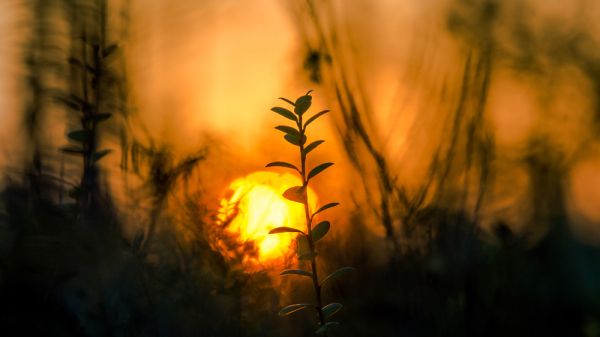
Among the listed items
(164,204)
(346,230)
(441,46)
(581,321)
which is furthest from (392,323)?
(441,46)

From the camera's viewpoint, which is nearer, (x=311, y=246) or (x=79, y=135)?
(x=311, y=246)

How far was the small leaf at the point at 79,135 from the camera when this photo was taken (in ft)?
4.17

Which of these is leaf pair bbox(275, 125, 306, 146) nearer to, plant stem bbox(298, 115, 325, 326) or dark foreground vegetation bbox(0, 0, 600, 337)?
plant stem bbox(298, 115, 325, 326)

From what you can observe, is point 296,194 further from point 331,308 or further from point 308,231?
point 331,308

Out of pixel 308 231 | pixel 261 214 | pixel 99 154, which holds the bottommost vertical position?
pixel 308 231

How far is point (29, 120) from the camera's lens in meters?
1.48

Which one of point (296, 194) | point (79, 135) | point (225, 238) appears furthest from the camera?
point (225, 238)

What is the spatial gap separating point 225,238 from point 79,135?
40 cm

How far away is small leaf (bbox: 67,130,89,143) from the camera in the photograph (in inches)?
50.1

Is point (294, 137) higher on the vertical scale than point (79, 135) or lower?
lower

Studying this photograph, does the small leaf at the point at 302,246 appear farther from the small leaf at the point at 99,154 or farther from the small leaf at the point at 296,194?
the small leaf at the point at 99,154

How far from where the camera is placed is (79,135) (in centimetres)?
128

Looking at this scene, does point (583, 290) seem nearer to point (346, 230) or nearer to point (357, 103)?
point (346, 230)

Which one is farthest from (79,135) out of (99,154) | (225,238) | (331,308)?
(331,308)
